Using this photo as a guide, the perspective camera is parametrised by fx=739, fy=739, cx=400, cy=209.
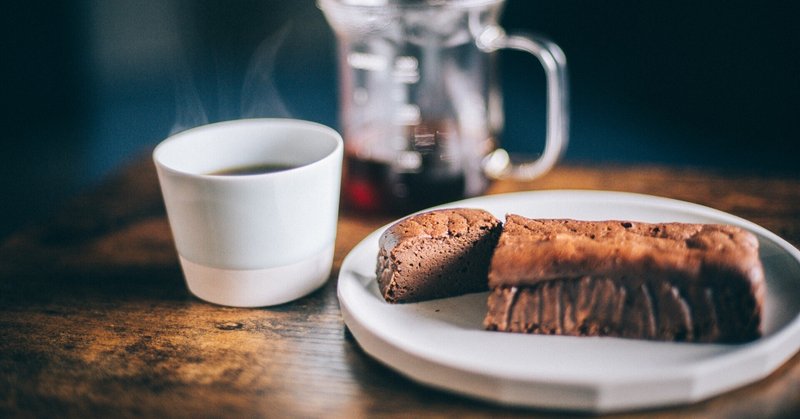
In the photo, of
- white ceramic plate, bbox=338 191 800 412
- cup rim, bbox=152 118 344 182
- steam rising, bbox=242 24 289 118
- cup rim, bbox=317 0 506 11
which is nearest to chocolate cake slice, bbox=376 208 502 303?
white ceramic plate, bbox=338 191 800 412

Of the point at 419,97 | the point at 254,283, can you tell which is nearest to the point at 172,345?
the point at 254,283

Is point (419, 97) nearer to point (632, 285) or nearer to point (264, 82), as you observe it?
point (632, 285)

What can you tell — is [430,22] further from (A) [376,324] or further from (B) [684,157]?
(B) [684,157]

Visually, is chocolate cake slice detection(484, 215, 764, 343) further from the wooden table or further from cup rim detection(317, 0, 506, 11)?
cup rim detection(317, 0, 506, 11)

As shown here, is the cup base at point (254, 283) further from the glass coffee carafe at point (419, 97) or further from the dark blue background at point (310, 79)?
the dark blue background at point (310, 79)

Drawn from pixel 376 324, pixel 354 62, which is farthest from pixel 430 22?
pixel 376 324
